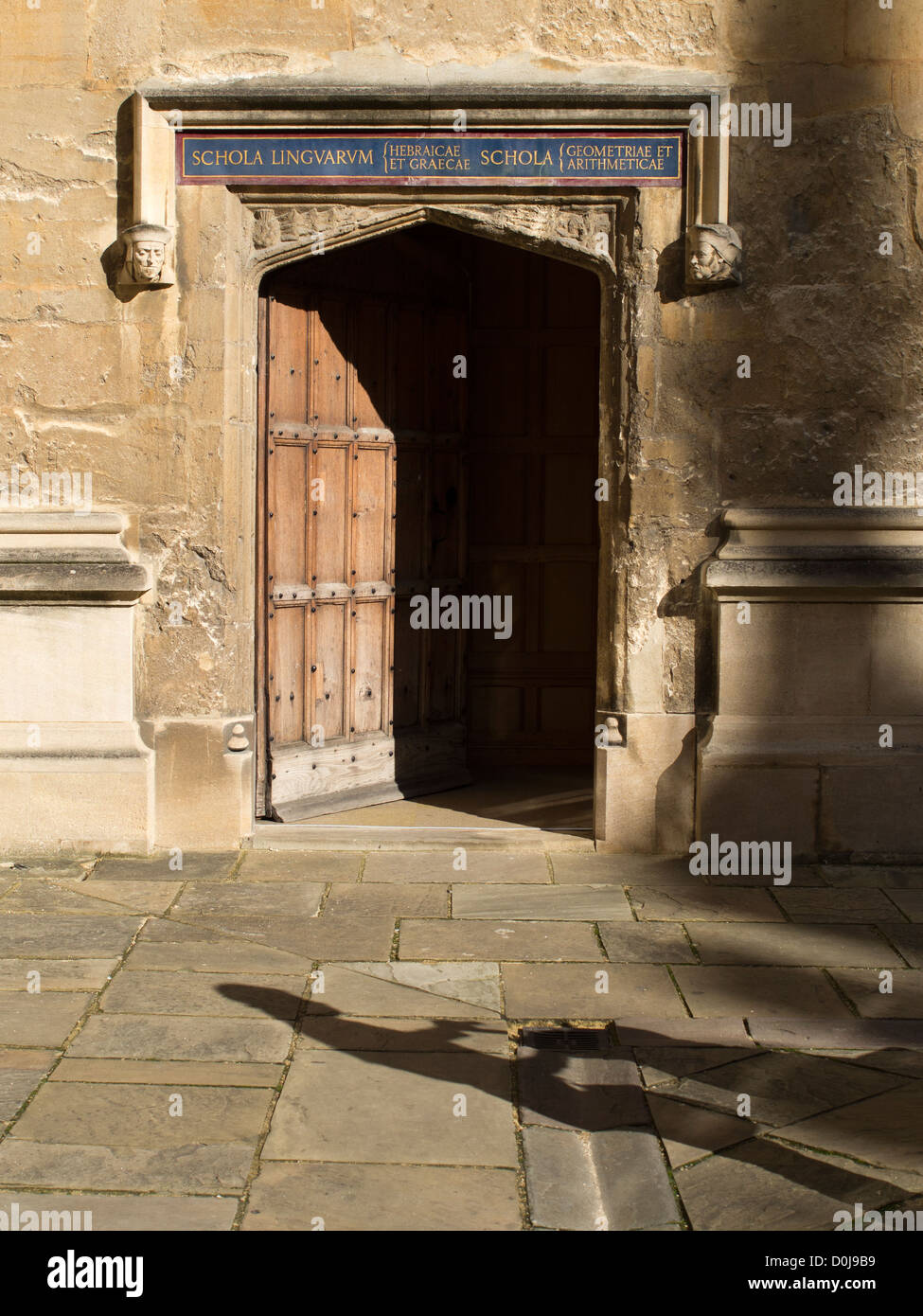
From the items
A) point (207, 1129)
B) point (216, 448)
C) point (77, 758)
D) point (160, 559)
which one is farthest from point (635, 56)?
point (207, 1129)

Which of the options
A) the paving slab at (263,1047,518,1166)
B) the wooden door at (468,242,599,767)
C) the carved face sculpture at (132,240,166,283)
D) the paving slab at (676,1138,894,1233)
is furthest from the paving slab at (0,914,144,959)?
the wooden door at (468,242,599,767)

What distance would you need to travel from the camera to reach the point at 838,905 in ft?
17.3

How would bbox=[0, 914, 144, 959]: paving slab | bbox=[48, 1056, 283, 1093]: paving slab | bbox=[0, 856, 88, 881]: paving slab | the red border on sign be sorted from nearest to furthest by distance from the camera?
1. bbox=[48, 1056, 283, 1093]: paving slab
2. bbox=[0, 914, 144, 959]: paving slab
3. bbox=[0, 856, 88, 881]: paving slab
4. the red border on sign

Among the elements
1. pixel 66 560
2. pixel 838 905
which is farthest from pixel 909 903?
pixel 66 560

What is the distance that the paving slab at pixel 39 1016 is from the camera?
387cm

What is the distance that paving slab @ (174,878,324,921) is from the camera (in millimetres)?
5086

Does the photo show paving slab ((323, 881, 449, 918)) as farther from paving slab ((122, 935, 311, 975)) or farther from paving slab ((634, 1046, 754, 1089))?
paving slab ((634, 1046, 754, 1089))

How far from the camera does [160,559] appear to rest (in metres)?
5.85

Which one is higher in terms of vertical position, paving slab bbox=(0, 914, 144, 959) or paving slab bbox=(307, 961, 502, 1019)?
paving slab bbox=(0, 914, 144, 959)

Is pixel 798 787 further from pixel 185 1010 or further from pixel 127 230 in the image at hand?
pixel 127 230

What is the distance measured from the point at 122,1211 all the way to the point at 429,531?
458 cm

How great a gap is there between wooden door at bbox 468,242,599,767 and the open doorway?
0.01 meters

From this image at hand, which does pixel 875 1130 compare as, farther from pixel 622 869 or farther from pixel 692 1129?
pixel 622 869

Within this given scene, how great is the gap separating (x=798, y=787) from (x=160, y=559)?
288cm
